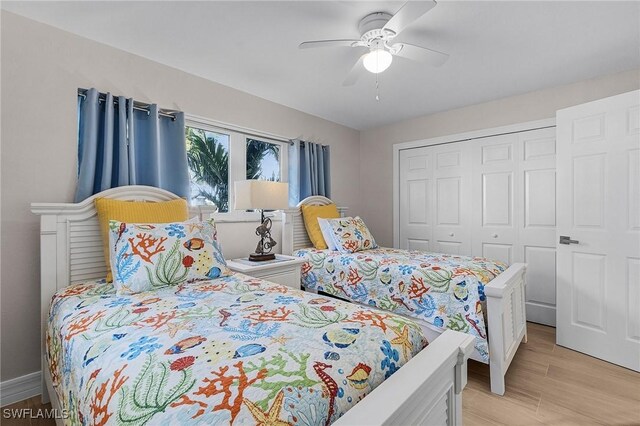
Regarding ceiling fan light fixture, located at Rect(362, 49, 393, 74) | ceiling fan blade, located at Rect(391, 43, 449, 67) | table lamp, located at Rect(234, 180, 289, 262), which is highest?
ceiling fan blade, located at Rect(391, 43, 449, 67)

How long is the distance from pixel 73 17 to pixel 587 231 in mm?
3902

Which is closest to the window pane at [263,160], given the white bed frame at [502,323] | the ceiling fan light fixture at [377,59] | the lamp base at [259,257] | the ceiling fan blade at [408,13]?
the lamp base at [259,257]

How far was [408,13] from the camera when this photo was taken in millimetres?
1579

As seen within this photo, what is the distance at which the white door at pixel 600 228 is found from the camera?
2.22 m

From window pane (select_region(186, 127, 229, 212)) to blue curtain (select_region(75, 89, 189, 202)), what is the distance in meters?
0.27

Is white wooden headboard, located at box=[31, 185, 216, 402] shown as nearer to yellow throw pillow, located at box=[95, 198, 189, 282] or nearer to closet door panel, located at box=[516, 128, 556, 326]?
yellow throw pillow, located at box=[95, 198, 189, 282]

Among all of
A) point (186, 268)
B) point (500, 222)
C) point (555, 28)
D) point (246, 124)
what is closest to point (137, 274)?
point (186, 268)

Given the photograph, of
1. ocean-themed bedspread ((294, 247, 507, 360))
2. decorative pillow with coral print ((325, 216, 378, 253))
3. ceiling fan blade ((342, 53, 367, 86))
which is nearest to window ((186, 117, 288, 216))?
decorative pillow with coral print ((325, 216, 378, 253))

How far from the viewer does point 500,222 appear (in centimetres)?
339

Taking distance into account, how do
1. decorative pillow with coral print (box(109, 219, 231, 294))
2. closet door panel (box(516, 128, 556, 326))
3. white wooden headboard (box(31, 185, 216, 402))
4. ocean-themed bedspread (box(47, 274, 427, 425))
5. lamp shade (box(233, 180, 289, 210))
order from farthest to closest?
closet door panel (box(516, 128, 556, 326))
lamp shade (box(233, 180, 289, 210))
white wooden headboard (box(31, 185, 216, 402))
decorative pillow with coral print (box(109, 219, 231, 294))
ocean-themed bedspread (box(47, 274, 427, 425))

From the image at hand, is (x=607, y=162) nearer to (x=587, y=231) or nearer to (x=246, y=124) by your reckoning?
(x=587, y=231)

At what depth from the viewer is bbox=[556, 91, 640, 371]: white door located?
2225 millimetres

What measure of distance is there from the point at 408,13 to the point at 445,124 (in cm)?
241

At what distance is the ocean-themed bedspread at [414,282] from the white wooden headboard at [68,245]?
66.9 inches
